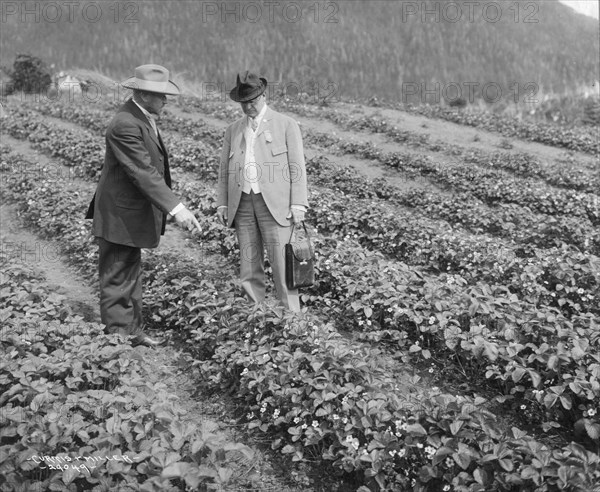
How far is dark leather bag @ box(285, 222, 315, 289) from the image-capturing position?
4.47m

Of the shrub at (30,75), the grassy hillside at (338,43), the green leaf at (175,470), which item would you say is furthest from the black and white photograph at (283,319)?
the shrub at (30,75)

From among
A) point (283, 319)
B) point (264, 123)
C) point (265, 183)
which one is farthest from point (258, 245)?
point (264, 123)

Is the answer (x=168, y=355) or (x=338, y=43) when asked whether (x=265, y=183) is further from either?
(x=338, y=43)

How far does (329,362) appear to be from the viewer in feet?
11.7

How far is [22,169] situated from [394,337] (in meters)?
7.82

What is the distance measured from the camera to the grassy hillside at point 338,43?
20.0 metres

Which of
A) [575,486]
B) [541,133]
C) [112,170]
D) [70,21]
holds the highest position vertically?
[70,21]

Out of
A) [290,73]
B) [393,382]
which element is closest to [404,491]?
[393,382]

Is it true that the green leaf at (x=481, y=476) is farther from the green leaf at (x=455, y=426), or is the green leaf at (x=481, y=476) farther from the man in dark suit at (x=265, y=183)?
the man in dark suit at (x=265, y=183)

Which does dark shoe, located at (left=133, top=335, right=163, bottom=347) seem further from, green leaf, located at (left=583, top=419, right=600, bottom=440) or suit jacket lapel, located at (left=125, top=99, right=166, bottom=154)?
green leaf, located at (left=583, top=419, right=600, bottom=440)

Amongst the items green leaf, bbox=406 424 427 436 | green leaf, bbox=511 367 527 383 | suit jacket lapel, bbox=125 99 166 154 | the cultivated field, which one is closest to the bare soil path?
the cultivated field

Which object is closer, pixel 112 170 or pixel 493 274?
pixel 112 170

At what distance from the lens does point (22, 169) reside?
989 centimetres

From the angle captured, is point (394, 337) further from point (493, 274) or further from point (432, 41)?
point (432, 41)
